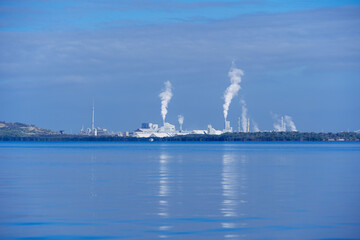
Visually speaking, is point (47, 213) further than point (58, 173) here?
No

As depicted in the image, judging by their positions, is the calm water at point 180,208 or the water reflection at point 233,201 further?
the water reflection at point 233,201

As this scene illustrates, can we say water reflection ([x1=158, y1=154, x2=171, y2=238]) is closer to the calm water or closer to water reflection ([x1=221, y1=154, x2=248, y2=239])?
the calm water

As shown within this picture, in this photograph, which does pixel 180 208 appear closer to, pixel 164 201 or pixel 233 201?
pixel 164 201

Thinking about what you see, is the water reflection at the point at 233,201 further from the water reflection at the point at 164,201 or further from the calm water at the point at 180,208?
the water reflection at the point at 164,201

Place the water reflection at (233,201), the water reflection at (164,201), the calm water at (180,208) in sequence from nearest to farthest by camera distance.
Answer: the calm water at (180,208)
the water reflection at (164,201)
the water reflection at (233,201)

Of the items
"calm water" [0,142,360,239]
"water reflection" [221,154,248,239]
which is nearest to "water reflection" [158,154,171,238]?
"calm water" [0,142,360,239]

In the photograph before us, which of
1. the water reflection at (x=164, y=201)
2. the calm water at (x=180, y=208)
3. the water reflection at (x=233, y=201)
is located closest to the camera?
the calm water at (x=180, y=208)

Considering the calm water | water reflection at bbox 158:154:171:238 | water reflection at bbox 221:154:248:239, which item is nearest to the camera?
the calm water

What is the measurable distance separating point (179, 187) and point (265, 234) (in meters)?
13.0

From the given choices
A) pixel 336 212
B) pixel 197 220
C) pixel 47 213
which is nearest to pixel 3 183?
pixel 47 213

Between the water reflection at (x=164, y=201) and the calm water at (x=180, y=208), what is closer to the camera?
the calm water at (x=180, y=208)

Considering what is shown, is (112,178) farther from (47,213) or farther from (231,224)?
(231,224)

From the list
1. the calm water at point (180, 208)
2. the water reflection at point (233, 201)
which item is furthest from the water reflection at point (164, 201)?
the water reflection at point (233, 201)

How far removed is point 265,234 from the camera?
1681cm
